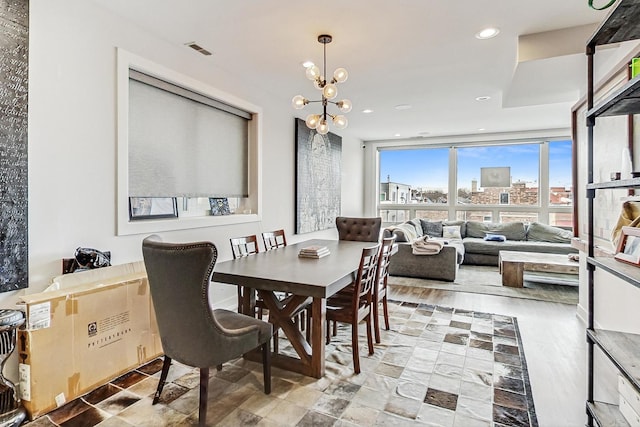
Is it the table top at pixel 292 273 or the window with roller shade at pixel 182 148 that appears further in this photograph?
the window with roller shade at pixel 182 148

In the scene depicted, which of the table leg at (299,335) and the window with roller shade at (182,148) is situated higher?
the window with roller shade at (182,148)

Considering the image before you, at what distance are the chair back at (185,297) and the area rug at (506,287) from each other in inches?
147

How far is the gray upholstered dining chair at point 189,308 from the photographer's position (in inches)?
66.7

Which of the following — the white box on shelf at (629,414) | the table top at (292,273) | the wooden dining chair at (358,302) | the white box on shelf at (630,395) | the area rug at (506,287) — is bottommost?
the area rug at (506,287)

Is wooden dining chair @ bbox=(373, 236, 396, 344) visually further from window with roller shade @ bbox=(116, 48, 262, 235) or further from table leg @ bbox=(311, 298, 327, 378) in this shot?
window with roller shade @ bbox=(116, 48, 262, 235)

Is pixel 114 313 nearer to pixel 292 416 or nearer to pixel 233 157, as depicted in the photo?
pixel 292 416

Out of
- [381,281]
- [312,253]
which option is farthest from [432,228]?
[312,253]

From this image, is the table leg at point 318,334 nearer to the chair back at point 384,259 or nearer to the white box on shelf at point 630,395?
the chair back at point 384,259

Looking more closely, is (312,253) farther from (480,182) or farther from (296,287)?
(480,182)

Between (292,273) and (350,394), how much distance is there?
2.77 feet

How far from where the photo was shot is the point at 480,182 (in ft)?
25.1

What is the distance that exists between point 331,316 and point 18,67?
8.36 ft

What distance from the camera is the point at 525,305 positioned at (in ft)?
13.3

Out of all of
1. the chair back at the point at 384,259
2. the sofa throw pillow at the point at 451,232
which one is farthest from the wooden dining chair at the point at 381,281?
the sofa throw pillow at the point at 451,232
